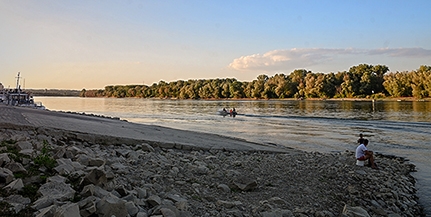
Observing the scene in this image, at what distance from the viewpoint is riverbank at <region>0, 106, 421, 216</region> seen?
565cm

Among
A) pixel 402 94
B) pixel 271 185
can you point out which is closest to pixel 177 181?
pixel 271 185

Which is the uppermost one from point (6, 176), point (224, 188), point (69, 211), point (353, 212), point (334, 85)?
point (334, 85)

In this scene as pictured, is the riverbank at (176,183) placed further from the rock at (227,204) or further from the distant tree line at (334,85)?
the distant tree line at (334,85)

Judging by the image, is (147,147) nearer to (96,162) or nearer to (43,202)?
(96,162)

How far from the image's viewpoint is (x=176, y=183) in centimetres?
820

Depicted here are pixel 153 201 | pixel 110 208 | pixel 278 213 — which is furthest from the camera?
pixel 278 213

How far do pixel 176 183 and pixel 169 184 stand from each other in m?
0.20

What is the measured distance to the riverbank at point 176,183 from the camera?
565cm

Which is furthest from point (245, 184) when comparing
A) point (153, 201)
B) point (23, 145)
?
point (23, 145)

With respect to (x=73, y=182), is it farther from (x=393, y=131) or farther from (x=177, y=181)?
(x=393, y=131)

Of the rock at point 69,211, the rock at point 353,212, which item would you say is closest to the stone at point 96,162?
the rock at point 69,211

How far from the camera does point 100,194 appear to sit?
569cm

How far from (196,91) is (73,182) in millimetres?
177852

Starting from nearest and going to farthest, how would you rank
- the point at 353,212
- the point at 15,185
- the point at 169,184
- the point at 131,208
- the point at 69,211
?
the point at 69,211 < the point at 131,208 < the point at 15,185 < the point at 353,212 < the point at 169,184
